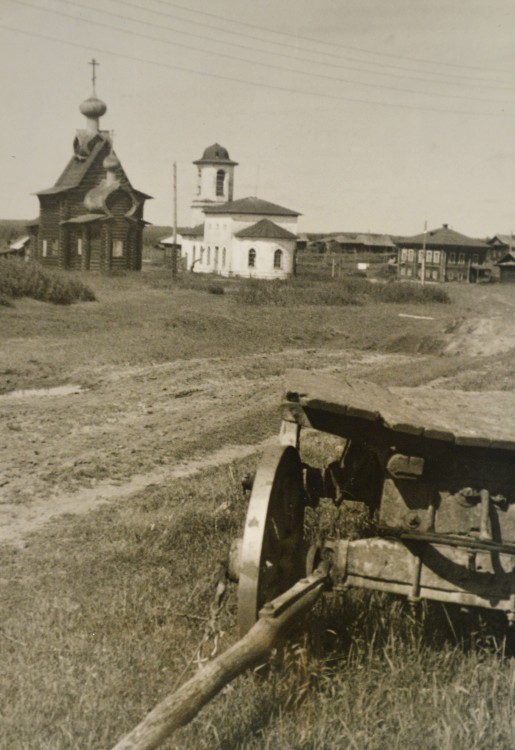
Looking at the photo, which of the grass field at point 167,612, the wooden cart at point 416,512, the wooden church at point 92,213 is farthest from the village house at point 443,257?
the wooden cart at point 416,512

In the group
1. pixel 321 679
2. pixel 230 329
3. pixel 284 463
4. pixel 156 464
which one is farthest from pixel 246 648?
pixel 230 329

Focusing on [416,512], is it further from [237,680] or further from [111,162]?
[111,162]

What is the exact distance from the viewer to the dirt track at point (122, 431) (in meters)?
8.05

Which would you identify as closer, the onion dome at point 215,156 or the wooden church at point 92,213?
the wooden church at point 92,213

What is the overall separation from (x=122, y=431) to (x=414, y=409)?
24.3ft

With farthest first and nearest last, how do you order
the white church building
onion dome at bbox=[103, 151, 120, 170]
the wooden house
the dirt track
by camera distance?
1. the wooden house
2. the white church building
3. onion dome at bbox=[103, 151, 120, 170]
4. the dirt track

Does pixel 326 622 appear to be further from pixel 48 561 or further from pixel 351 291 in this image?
pixel 351 291

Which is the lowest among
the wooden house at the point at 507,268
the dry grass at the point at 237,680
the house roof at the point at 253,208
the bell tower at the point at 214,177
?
the dry grass at the point at 237,680

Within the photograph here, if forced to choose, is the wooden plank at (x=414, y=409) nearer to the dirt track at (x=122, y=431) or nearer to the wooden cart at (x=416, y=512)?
the wooden cart at (x=416, y=512)

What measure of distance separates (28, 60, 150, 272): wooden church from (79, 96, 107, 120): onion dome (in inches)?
2.0

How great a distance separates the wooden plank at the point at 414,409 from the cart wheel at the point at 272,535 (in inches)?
14.5

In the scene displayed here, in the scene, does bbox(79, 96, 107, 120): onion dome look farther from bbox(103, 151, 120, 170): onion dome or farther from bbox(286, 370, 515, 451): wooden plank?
bbox(286, 370, 515, 451): wooden plank

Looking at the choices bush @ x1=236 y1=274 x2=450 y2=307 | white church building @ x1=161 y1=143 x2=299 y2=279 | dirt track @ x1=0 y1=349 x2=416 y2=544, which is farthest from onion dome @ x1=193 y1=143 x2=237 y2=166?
dirt track @ x1=0 y1=349 x2=416 y2=544

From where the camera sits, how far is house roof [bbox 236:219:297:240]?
4959 cm
